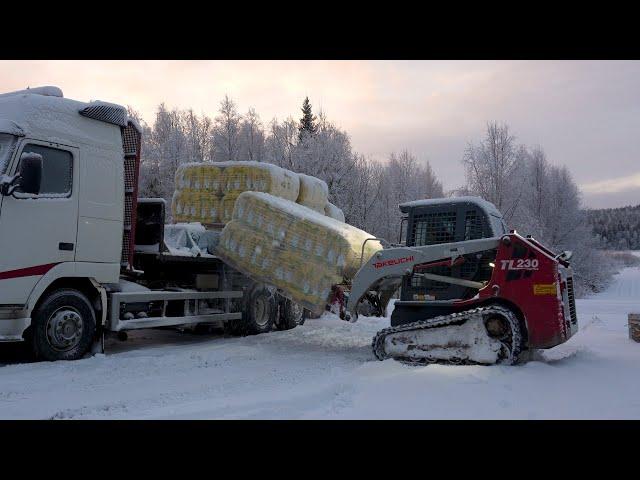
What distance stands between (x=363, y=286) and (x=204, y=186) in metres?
5.11

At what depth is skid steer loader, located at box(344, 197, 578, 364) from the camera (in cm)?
716

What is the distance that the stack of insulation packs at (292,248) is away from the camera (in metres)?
8.99

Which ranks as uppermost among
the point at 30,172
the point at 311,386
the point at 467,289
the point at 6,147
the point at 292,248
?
the point at 6,147

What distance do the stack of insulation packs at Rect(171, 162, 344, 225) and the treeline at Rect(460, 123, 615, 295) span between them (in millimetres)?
30000

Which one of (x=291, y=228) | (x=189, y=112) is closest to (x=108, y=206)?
(x=291, y=228)

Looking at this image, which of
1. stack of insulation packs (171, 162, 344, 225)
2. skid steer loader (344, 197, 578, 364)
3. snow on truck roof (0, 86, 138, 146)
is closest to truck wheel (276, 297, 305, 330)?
stack of insulation packs (171, 162, 344, 225)

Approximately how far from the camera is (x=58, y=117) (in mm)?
7727

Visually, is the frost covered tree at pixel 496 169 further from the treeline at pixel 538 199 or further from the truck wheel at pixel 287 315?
the truck wheel at pixel 287 315

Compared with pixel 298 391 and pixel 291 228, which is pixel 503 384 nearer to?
pixel 298 391

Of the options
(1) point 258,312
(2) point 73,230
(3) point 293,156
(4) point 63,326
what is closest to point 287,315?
(1) point 258,312

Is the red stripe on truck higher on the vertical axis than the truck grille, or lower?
higher

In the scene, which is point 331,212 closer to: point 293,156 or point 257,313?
point 257,313

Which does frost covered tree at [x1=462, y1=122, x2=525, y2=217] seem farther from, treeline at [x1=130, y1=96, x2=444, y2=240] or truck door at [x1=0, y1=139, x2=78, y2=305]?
truck door at [x1=0, y1=139, x2=78, y2=305]

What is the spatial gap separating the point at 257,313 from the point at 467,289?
A: 192 inches
